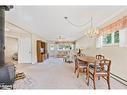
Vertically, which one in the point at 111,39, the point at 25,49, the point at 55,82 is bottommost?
the point at 55,82

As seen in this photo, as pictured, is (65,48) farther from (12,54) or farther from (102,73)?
(102,73)

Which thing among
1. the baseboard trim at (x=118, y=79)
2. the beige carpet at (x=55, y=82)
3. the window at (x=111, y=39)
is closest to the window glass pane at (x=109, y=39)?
the window at (x=111, y=39)

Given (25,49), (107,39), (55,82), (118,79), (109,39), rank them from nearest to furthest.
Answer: (55,82), (118,79), (109,39), (107,39), (25,49)

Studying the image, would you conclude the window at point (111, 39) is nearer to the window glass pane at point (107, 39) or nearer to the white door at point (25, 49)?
the window glass pane at point (107, 39)

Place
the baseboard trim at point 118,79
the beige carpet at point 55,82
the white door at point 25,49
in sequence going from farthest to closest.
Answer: the white door at point 25,49 < the baseboard trim at point 118,79 < the beige carpet at point 55,82

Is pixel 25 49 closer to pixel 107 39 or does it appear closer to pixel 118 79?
pixel 107 39

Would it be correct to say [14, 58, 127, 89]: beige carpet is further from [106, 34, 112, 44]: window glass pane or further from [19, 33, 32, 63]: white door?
[19, 33, 32, 63]: white door

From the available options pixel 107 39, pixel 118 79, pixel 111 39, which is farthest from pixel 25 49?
pixel 118 79

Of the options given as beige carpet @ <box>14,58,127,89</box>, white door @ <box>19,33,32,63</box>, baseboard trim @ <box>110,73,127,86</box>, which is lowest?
beige carpet @ <box>14,58,127,89</box>

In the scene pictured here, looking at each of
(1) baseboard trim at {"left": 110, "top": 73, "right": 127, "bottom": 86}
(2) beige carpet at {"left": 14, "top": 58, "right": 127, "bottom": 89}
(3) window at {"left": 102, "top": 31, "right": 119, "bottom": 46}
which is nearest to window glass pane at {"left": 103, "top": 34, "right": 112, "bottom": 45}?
(3) window at {"left": 102, "top": 31, "right": 119, "bottom": 46}

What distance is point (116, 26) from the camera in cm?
482

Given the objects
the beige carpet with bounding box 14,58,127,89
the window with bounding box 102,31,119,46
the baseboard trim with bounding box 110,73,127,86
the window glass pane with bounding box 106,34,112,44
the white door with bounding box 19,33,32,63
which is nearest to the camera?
the beige carpet with bounding box 14,58,127,89
